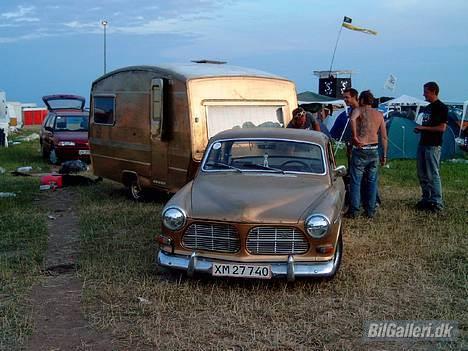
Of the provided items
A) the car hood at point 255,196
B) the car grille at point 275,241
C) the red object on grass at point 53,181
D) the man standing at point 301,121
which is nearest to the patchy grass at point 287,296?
the car grille at point 275,241

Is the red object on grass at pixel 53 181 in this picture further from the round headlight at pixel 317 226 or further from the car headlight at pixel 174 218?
the round headlight at pixel 317 226

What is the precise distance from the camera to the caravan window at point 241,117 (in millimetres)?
10188

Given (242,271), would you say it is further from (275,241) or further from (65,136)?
(65,136)

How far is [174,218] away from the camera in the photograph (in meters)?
6.37

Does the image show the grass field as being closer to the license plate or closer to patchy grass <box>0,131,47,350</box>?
patchy grass <box>0,131,47,350</box>

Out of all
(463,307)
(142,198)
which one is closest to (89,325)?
(463,307)

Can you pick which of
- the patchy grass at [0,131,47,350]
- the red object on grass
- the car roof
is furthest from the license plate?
the red object on grass

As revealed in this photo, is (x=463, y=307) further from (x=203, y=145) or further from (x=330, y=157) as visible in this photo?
(x=203, y=145)

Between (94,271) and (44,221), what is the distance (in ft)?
11.8

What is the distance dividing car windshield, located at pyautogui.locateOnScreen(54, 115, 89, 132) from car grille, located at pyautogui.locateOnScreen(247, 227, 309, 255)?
598 inches

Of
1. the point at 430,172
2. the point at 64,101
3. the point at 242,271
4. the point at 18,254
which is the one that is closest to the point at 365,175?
the point at 430,172

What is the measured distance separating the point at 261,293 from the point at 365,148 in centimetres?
406

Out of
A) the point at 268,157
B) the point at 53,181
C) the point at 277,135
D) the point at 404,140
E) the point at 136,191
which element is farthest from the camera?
the point at 404,140

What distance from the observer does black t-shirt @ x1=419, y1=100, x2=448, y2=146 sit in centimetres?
978
